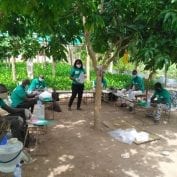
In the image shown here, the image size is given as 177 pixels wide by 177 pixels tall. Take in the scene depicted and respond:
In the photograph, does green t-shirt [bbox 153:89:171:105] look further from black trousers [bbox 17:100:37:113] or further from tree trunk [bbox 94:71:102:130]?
black trousers [bbox 17:100:37:113]

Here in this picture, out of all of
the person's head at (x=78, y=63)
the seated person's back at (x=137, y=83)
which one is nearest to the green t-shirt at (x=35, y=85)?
the person's head at (x=78, y=63)

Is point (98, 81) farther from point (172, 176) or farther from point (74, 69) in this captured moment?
point (172, 176)

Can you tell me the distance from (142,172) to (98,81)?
292 centimetres

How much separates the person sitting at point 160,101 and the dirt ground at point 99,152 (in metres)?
0.30

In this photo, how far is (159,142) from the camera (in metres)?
7.58

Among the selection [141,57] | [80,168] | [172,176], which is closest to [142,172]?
[172,176]

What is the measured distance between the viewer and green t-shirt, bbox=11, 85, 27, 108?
26.2ft

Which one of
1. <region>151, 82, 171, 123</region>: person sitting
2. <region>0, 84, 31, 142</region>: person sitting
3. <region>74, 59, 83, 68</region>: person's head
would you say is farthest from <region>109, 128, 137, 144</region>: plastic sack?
<region>74, 59, 83, 68</region>: person's head

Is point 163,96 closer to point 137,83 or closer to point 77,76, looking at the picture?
Result: point 137,83

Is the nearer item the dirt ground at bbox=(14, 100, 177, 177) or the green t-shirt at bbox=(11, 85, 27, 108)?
the dirt ground at bbox=(14, 100, 177, 177)

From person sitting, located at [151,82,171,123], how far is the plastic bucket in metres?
5.29

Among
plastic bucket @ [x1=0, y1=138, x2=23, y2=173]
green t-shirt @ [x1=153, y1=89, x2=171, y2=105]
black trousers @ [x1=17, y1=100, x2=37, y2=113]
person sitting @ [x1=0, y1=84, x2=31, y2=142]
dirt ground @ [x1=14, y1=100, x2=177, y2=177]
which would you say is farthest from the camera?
green t-shirt @ [x1=153, y1=89, x2=171, y2=105]

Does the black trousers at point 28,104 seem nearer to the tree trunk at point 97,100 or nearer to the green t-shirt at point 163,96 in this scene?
the tree trunk at point 97,100

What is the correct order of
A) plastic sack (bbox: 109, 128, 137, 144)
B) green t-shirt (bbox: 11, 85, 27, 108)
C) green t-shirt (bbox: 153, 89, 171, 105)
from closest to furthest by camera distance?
plastic sack (bbox: 109, 128, 137, 144)
green t-shirt (bbox: 11, 85, 27, 108)
green t-shirt (bbox: 153, 89, 171, 105)
